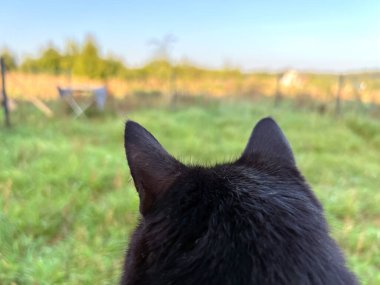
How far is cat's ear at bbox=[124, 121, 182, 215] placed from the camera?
2.87ft

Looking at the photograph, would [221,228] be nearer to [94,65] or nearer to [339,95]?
[339,95]

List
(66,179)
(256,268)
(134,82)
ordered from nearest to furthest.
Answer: (256,268) < (66,179) < (134,82)

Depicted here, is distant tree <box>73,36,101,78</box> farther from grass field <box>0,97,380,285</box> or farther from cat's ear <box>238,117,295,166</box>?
cat's ear <box>238,117,295,166</box>

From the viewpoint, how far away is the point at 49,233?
2785mm

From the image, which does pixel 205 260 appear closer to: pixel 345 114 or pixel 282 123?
pixel 282 123

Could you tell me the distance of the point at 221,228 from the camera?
2.45ft

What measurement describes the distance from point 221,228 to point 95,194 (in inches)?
115

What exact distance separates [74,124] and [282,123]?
410 cm

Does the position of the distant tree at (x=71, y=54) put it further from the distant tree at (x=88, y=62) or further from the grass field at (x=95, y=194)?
the grass field at (x=95, y=194)

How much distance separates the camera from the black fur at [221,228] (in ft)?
2.32

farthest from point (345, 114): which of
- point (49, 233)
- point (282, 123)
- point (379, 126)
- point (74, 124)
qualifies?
point (49, 233)

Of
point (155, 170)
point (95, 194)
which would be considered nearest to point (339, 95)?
point (95, 194)

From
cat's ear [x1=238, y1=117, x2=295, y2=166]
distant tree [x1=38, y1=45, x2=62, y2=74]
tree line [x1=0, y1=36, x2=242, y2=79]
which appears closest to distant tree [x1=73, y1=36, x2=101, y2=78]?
tree line [x1=0, y1=36, x2=242, y2=79]

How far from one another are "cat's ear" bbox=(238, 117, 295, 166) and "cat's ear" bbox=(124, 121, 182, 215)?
272 millimetres
